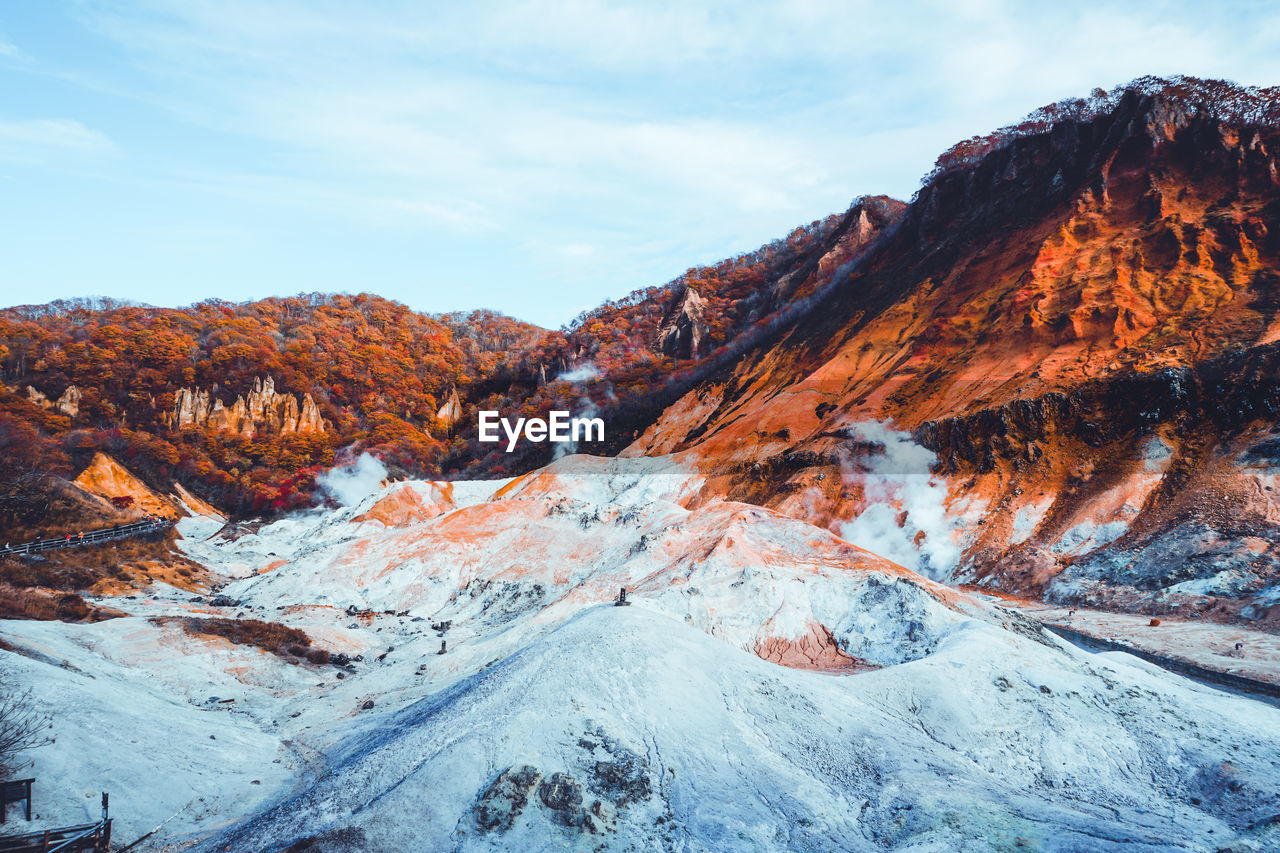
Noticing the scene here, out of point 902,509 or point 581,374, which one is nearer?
point 902,509

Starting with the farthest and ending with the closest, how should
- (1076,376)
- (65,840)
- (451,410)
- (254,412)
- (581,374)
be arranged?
(451,410), (581,374), (254,412), (1076,376), (65,840)

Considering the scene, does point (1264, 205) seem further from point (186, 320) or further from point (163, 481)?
point (186, 320)

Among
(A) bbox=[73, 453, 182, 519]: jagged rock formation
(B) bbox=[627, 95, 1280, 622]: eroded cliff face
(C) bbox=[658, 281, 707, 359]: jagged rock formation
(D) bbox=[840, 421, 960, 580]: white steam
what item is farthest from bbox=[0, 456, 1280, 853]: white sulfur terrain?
(C) bbox=[658, 281, 707, 359]: jagged rock formation

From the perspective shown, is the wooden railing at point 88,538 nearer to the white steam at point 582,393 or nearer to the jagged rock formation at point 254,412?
the jagged rock formation at point 254,412

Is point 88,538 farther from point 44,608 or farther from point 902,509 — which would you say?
point 902,509

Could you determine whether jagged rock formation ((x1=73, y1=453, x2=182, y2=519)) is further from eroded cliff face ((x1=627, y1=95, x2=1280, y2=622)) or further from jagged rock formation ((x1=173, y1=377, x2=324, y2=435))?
eroded cliff face ((x1=627, y1=95, x2=1280, y2=622))

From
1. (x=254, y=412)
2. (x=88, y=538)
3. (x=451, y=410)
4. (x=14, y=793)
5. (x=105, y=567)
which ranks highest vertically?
(x=451, y=410)

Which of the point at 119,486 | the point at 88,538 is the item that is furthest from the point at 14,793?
the point at 119,486
